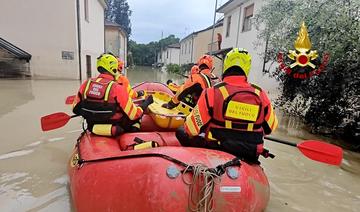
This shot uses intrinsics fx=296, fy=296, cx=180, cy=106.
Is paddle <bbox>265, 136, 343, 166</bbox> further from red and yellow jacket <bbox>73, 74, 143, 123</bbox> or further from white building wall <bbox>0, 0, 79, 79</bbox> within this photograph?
white building wall <bbox>0, 0, 79, 79</bbox>

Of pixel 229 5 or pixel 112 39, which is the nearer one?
pixel 229 5

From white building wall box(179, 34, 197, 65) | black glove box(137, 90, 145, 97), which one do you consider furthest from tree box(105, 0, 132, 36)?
black glove box(137, 90, 145, 97)

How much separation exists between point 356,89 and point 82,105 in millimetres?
4549

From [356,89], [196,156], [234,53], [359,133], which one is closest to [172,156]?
[196,156]

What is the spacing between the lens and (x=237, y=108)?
8.07ft

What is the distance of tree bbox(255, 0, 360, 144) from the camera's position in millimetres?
5051

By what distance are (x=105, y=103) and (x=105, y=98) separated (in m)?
0.06

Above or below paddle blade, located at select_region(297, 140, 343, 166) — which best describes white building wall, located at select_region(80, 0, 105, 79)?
above

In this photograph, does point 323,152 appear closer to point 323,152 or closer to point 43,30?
point 323,152

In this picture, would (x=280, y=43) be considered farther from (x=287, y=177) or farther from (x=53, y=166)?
(x=53, y=166)

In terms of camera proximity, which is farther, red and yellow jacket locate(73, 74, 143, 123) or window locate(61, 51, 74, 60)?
window locate(61, 51, 74, 60)

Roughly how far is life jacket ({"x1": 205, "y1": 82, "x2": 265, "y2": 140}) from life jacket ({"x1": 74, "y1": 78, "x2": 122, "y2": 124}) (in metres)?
1.24

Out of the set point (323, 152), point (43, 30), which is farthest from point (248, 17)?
point (323, 152)

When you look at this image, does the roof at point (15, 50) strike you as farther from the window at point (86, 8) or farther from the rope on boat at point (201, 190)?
the rope on boat at point (201, 190)
